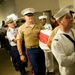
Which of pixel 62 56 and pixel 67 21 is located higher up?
pixel 67 21

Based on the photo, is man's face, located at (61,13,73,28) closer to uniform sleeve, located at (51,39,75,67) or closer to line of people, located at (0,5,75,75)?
line of people, located at (0,5,75,75)

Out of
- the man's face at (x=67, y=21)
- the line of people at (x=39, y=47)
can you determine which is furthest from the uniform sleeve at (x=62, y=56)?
the man's face at (x=67, y=21)

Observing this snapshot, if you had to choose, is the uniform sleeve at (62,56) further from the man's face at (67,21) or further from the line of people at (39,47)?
the man's face at (67,21)

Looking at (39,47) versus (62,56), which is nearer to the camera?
(62,56)

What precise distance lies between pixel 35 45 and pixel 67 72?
1.36 m

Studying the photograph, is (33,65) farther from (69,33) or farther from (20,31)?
(69,33)

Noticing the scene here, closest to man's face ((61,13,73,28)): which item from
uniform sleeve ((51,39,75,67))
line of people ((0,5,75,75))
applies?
line of people ((0,5,75,75))

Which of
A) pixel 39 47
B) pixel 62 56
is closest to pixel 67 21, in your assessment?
pixel 62 56

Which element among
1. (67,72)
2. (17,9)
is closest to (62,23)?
(67,72)

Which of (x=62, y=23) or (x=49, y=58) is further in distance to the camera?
(x=49, y=58)

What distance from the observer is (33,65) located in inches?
135

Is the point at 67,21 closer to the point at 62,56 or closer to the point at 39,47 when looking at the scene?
the point at 62,56

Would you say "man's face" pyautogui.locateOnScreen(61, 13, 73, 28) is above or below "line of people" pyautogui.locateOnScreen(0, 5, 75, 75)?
above

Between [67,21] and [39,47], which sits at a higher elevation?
[67,21]
